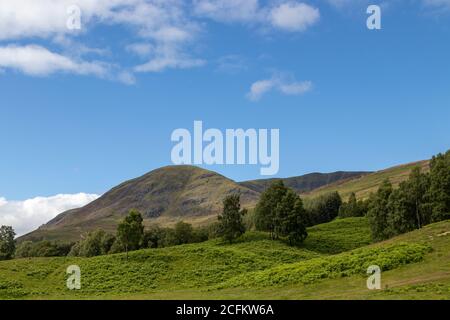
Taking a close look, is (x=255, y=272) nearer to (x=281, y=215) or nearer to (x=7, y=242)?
(x=281, y=215)

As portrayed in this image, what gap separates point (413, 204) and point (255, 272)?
42087 millimetres

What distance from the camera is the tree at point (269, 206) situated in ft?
333

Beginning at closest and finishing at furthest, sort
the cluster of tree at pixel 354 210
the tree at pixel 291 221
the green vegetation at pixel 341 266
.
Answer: the green vegetation at pixel 341 266 < the tree at pixel 291 221 < the cluster of tree at pixel 354 210

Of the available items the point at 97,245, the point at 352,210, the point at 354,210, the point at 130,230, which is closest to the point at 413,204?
the point at 130,230

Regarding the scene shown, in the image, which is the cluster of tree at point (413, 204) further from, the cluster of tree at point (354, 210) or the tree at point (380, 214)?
the cluster of tree at point (354, 210)

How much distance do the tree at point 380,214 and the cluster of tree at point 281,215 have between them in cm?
1350

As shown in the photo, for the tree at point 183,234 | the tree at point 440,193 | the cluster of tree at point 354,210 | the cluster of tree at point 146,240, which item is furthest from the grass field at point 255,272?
the cluster of tree at point 354,210

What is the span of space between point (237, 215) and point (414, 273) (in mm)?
59893

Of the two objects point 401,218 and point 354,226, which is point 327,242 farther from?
point 354,226

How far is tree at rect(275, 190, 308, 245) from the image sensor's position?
97.5 m

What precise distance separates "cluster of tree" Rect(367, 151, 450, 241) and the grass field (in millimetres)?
10682

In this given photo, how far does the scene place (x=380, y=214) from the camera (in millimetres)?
93812
